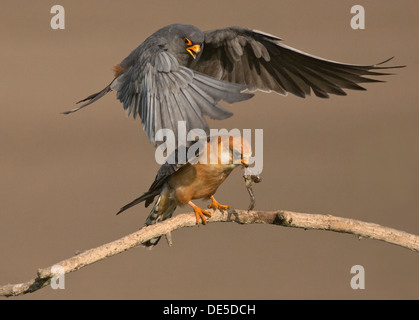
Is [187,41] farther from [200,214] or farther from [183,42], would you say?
[200,214]

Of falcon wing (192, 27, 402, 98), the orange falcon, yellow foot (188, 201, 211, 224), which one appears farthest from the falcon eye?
yellow foot (188, 201, 211, 224)

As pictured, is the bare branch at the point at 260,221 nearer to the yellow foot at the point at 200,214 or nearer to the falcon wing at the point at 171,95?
the yellow foot at the point at 200,214

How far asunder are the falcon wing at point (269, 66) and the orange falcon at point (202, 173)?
1.85ft

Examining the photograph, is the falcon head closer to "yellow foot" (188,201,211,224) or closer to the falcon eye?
the falcon eye

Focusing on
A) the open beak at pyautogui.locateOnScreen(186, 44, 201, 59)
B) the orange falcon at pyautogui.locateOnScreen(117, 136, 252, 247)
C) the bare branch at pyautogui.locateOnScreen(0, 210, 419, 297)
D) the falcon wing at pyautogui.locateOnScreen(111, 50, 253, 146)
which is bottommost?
the bare branch at pyautogui.locateOnScreen(0, 210, 419, 297)

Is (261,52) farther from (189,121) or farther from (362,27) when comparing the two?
(362,27)

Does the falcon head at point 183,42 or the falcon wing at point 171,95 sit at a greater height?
the falcon head at point 183,42

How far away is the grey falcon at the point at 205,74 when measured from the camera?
315cm

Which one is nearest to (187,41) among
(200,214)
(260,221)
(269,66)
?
(269,66)

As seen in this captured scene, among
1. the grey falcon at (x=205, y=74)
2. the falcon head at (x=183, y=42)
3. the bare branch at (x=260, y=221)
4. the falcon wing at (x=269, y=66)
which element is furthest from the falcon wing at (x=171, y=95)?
the falcon wing at (x=269, y=66)

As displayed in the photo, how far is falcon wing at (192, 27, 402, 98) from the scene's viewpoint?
3.87 meters

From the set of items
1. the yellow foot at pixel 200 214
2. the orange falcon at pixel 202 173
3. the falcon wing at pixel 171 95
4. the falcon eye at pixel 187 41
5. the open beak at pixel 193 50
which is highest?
the falcon eye at pixel 187 41

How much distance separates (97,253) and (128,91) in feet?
3.13

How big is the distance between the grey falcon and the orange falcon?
1.16ft
